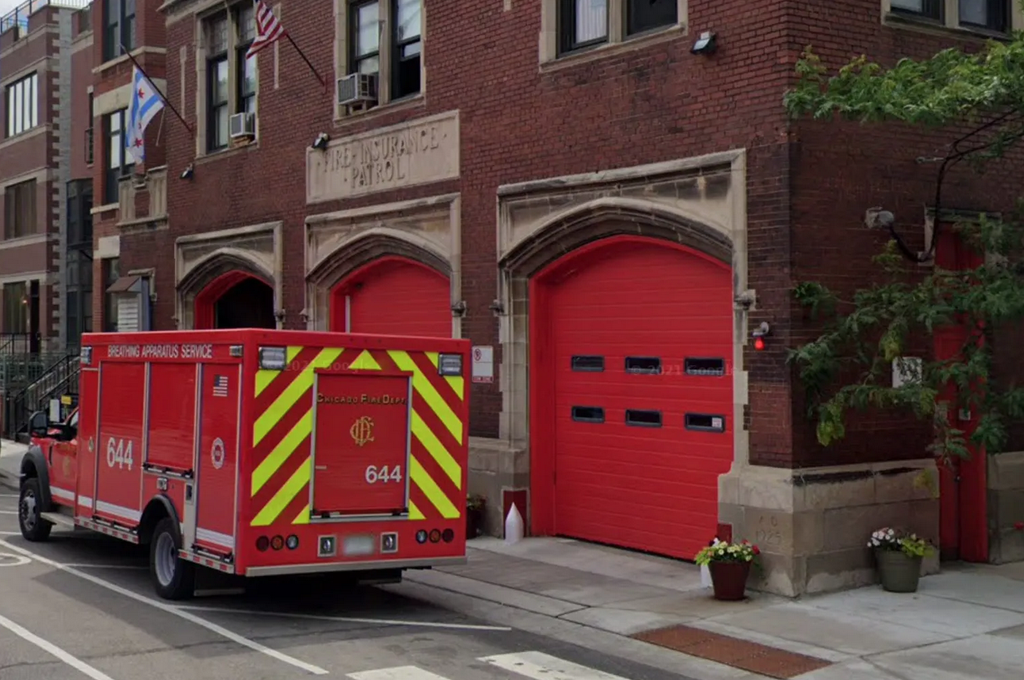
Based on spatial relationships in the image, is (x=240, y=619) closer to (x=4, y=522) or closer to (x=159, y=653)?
(x=159, y=653)

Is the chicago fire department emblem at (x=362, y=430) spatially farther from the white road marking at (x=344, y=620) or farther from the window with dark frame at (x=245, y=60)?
the window with dark frame at (x=245, y=60)

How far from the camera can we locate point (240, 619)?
34.1 ft

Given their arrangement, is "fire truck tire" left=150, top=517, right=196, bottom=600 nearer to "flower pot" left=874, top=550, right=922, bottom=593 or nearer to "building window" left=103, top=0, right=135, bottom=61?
"flower pot" left=874, top=550, right=922, bottom=593

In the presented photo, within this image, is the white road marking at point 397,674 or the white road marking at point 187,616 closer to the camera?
the white road marking at point 397,674

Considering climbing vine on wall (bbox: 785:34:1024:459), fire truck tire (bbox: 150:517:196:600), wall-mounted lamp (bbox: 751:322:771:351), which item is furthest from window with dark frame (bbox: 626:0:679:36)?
fire truck tire (bbox: 150:517:196:600)

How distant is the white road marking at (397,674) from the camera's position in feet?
27.9

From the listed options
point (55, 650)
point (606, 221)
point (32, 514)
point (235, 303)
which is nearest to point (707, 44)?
point (606, 221)

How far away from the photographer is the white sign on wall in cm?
1545

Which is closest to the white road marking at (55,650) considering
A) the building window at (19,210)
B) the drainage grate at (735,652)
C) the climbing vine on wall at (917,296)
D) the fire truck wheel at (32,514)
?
the drainage grate at (735,652)

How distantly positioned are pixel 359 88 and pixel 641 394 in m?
6.76

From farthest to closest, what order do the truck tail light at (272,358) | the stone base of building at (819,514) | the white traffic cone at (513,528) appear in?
the white traffic cone at (513,528) → the stone base of building at (819,514) → the truck tail light at (272,358)

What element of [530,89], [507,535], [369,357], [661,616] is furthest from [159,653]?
[530,89]

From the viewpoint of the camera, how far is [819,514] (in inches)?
452

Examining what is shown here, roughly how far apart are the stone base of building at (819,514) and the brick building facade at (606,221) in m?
0.03
